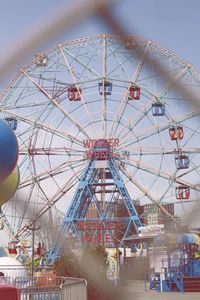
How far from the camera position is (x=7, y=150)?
6922 mm

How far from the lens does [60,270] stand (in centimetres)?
1420

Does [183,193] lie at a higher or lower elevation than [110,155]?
lower

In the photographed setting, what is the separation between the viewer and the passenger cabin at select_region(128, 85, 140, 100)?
31206mm

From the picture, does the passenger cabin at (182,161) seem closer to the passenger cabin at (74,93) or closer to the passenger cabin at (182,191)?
the passenger cabin at (182,191)

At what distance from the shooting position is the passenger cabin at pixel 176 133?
2924cm

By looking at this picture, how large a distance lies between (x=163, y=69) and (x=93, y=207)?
2528 centimetres

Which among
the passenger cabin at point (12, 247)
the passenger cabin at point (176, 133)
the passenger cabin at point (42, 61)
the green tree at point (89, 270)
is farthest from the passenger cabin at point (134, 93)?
the green tree at point (89, 270)

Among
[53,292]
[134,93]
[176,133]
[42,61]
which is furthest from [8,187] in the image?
[134,93]

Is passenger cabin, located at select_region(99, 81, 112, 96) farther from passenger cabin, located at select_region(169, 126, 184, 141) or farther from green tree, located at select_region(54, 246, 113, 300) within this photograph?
green tree, located at select_region(54, 246, 113, 300)

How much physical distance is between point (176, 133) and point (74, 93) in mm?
7198

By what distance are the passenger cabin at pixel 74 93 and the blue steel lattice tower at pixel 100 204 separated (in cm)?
299

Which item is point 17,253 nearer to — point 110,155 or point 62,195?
point 62,195

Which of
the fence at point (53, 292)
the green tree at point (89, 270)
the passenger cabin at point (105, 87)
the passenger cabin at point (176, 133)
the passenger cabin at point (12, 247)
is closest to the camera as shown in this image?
the fence at point (53, 292)

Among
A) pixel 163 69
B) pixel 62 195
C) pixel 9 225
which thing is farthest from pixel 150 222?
pixel 163 69
